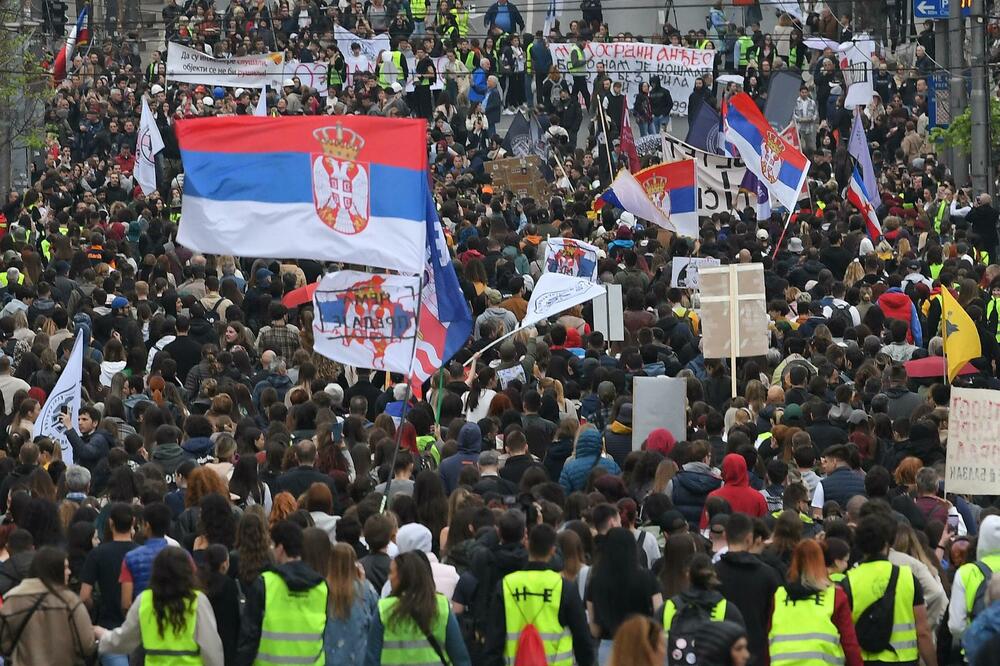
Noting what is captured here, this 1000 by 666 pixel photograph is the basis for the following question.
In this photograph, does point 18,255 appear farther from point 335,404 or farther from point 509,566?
point 509,566

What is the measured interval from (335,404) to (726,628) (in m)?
6.81

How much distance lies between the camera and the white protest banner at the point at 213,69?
3522 centimetres

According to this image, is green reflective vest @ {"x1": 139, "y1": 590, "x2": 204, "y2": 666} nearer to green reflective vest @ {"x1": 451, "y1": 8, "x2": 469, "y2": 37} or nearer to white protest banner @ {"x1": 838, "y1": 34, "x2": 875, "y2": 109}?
white protest banner @ {"x1": 838, "y1": 34, "x2": 875, "y2": 109}

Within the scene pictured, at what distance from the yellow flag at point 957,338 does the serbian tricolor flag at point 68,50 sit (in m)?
25.0

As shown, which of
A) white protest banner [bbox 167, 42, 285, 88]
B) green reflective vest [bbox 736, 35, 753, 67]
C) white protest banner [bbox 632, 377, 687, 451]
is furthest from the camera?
green reflective vest [bbox 736, 35, 753, 67]

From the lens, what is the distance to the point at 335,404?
49.2 feet

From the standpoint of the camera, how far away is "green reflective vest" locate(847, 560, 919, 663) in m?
9.69

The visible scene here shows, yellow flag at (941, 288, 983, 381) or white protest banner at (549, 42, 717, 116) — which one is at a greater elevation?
white protest banner at (549, 42, 717, 116)

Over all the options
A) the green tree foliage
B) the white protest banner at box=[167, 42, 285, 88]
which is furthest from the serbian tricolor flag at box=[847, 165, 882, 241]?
the white protest banner at box=[167, 42, 285, 88]

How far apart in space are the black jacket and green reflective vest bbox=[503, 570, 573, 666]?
77 centimetres

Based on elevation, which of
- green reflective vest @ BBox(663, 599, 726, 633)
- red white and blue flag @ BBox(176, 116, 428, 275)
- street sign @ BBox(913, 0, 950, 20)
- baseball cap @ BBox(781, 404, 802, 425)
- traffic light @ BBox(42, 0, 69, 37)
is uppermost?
traffic light @ BBox(42, 0, 69, 37)

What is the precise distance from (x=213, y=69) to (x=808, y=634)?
89.2ft

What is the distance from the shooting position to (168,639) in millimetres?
9156

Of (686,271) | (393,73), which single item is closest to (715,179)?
(686,271)
